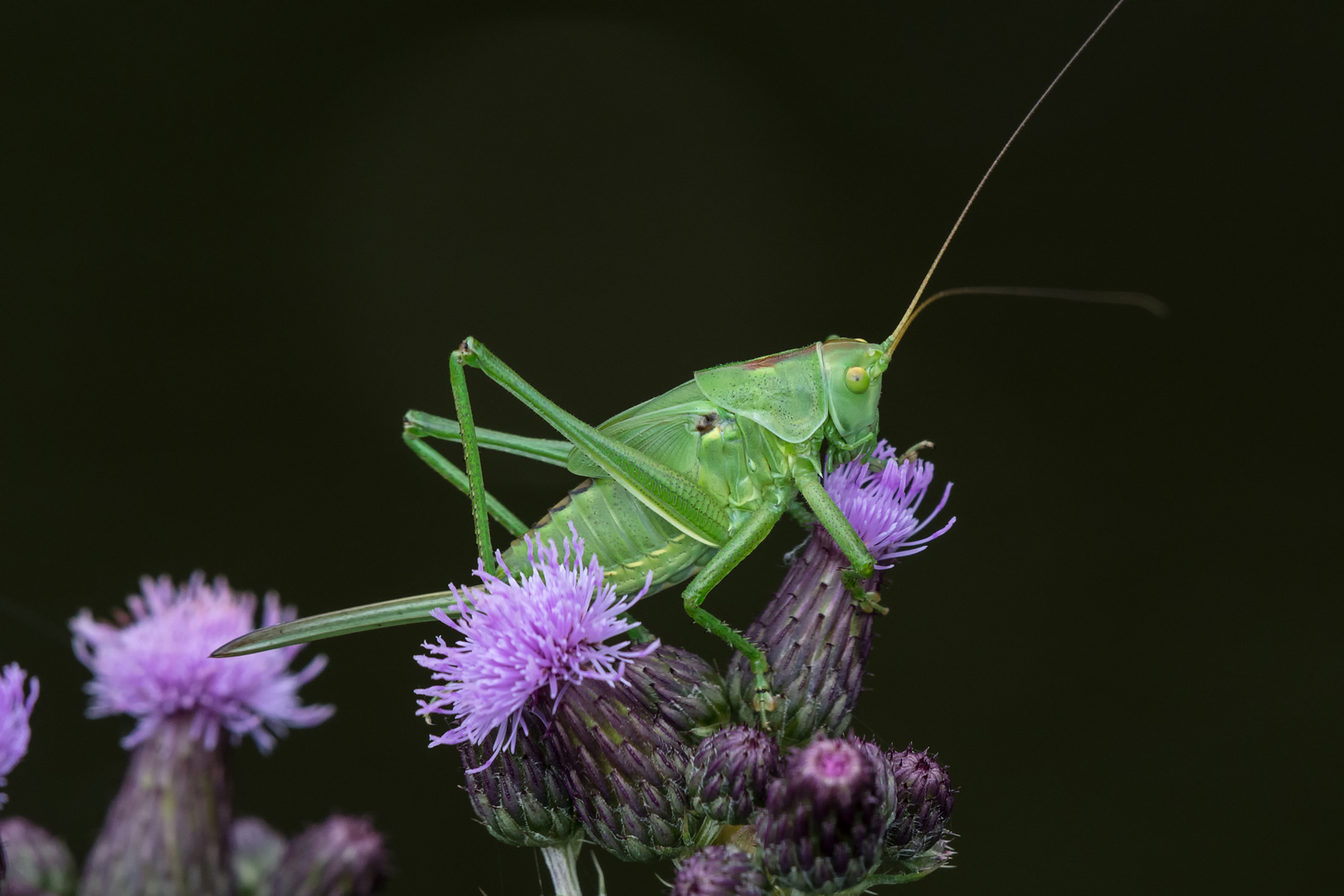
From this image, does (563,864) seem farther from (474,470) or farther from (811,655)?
(474,470)

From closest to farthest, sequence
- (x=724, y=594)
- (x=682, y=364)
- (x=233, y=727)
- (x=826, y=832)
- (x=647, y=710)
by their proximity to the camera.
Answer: (x=826, y=832), (x=647, y=710), (x=233, y=727), (x=724, y=594), (x=682, y=364)

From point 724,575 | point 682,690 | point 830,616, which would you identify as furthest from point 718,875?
point 724,575

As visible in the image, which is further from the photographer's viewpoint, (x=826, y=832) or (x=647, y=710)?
(x=647, y=710)

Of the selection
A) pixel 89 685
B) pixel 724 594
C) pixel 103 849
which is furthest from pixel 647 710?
pixel 724 594

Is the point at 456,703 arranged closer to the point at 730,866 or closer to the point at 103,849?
the point at 730,866

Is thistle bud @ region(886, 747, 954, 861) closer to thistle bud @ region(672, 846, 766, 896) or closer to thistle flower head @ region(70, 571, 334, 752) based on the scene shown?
thistle bud @ region(672, 846, 766, 896)

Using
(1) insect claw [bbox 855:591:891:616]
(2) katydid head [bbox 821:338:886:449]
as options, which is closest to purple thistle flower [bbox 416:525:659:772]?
(1) insect claw [bbox 855:591:891:616]

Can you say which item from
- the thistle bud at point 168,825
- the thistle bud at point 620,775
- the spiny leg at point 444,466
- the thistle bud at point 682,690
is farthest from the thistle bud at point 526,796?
the spiny leg at point 444,466
